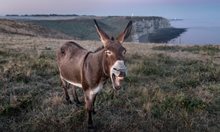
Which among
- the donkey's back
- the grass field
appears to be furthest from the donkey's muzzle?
the grass field

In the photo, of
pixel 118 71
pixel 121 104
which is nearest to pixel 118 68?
pixel 118 71

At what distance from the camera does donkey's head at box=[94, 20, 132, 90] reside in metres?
7.14

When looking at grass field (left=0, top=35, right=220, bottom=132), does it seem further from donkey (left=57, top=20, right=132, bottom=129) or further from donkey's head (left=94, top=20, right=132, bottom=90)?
donkey's head (left=94, top=20, right=132, bottom=90)

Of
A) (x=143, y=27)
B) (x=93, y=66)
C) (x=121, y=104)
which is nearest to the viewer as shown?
(x=93, y=66)

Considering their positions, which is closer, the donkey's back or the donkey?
the donkey

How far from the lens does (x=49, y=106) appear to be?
1018 cm

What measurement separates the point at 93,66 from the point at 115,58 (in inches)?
43.3

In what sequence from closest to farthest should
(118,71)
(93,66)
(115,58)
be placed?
(118,71) → (115,58) → (93,66)

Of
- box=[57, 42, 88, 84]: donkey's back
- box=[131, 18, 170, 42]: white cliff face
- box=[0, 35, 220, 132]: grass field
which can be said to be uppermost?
box=[57, 42, 88, 84]: donkey's back

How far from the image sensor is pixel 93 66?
829cm

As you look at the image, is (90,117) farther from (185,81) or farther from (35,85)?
(185,81)

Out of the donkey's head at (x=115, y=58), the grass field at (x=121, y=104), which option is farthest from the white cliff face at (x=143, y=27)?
the donkey's head at (x=115, y=58)

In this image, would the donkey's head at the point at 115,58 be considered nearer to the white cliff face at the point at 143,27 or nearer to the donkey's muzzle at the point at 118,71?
the donkey's muzzle at the point at 118,71

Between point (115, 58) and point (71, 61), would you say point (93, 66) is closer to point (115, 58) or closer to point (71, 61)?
point (115, 58)
